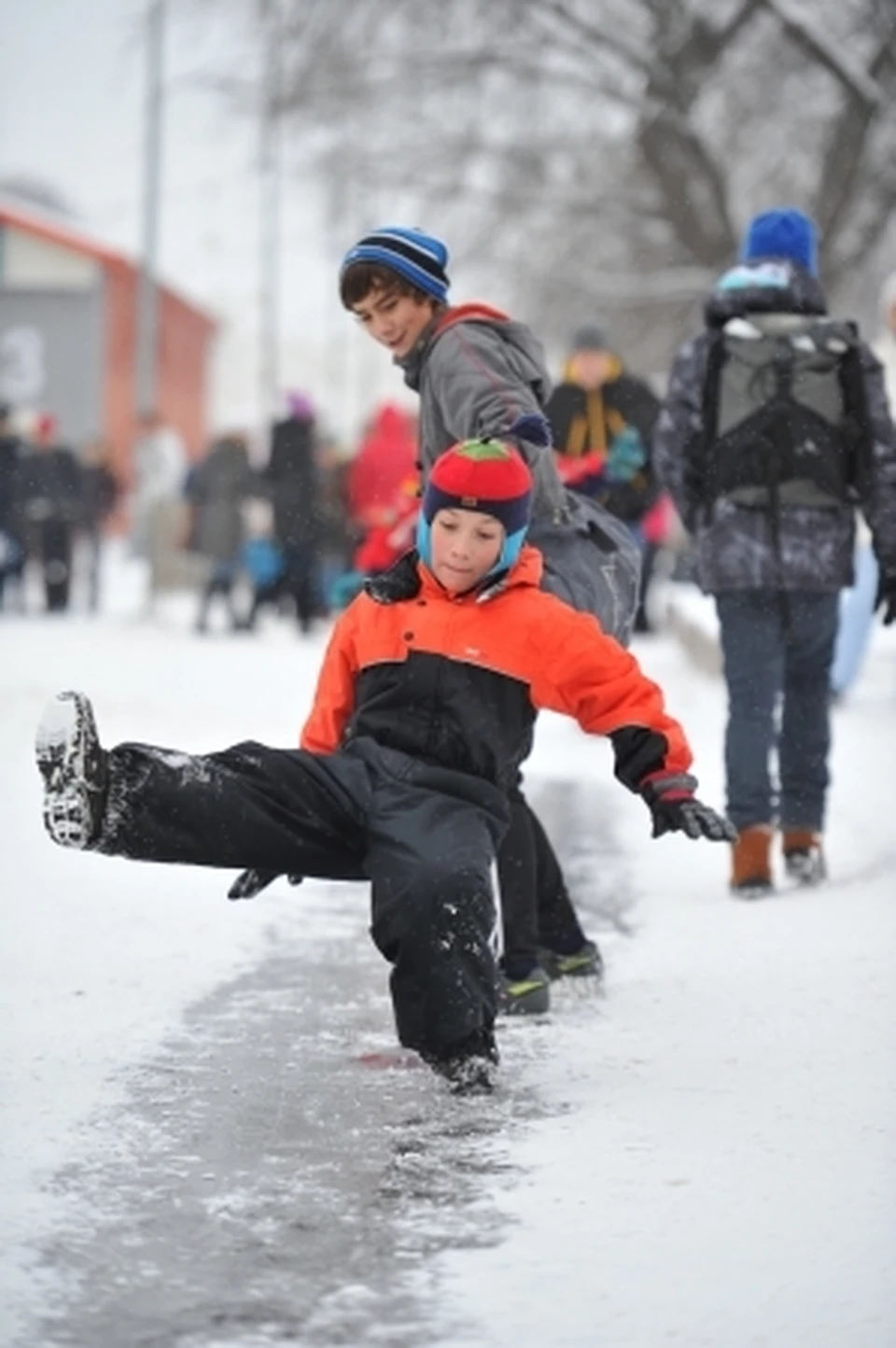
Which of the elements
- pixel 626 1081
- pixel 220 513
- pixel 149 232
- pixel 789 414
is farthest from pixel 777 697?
pixel 149 232

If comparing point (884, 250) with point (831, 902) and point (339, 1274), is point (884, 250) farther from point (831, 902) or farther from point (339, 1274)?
point (339, 1274)

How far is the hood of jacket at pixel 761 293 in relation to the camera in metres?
7.48

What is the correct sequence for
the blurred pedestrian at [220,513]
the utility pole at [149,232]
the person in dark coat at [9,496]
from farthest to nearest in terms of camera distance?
the utility pole at [149,232] → the person in dark coat at [9,496] → the blurred pedestrian at [220,513]

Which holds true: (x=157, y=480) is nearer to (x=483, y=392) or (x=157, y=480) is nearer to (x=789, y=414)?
(x=789, y=414)

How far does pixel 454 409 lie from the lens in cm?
567

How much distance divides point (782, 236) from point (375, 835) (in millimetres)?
3115

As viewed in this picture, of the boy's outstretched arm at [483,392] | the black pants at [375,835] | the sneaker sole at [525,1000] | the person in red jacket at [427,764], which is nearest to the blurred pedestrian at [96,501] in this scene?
the boy's outstretched arm at [483,392]

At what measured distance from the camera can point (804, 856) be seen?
750cm

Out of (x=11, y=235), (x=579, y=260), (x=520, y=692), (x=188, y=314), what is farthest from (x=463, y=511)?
(x=188, y=314)

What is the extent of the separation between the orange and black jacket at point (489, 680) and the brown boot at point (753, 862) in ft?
7.49

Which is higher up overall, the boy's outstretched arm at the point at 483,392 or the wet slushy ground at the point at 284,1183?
the boy's outstretched arm at the point at 483,392

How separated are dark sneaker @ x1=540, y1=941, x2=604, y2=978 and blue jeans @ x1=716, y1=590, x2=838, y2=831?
1.42 meters

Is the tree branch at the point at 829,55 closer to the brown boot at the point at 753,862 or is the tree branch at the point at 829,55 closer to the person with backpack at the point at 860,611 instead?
the person with backpack at the point at 860,611

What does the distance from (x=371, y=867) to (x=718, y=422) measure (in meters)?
2.82
